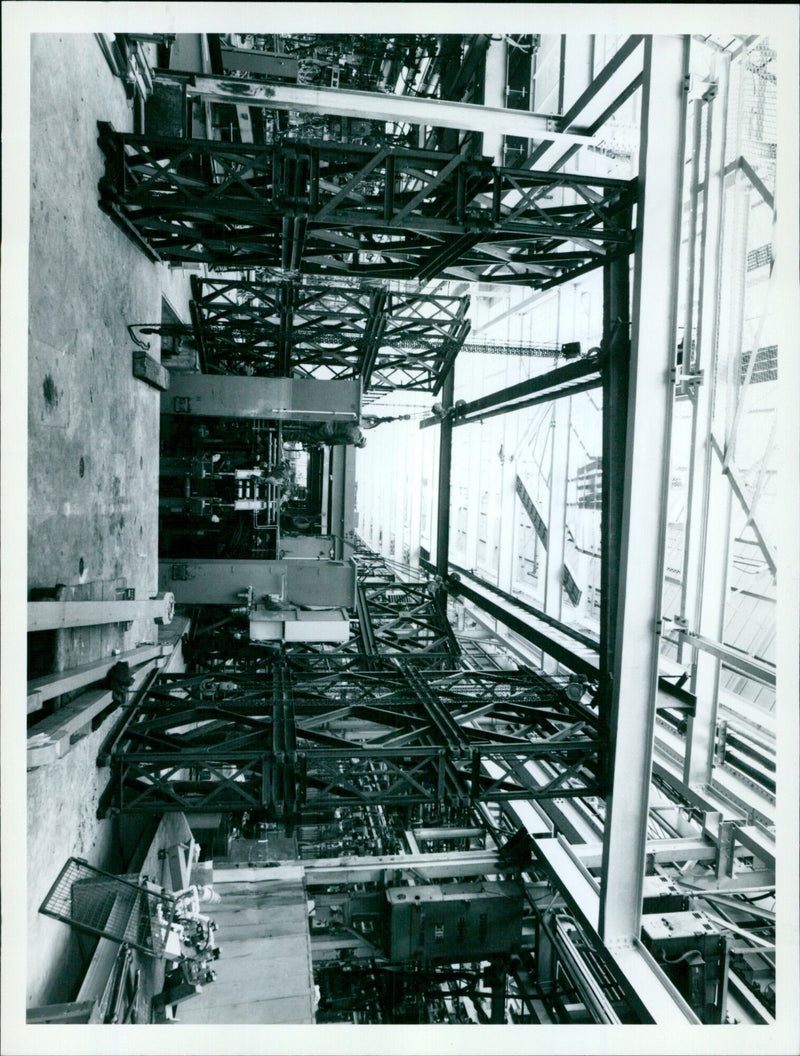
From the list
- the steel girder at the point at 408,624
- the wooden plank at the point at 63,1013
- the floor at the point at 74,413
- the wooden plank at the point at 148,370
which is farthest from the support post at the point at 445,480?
the wooden plank at the point at 63,1013

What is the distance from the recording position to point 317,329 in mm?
15727

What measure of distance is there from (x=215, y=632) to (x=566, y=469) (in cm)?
847

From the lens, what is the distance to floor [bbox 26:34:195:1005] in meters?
4.74

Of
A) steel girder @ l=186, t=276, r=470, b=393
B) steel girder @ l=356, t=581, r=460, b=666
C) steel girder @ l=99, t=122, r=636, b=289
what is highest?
steel girder @ l=186, t=276, r=470, b=393

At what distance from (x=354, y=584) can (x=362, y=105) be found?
7.48 meters

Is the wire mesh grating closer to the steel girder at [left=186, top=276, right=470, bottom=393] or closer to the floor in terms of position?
the floor

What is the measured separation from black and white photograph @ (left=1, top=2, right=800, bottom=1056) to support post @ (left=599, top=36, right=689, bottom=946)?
37 mm

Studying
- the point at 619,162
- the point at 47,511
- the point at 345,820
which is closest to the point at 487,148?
the point at 619,162

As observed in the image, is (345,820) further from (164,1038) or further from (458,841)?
(164,1038)

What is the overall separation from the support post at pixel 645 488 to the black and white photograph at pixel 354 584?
1.5 inches

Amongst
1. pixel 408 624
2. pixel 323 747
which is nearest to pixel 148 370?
pixel 323 747

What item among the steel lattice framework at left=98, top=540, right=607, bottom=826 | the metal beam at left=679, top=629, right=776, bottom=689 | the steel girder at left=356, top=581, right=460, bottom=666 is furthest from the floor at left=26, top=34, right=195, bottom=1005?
the steel girder at left=356, top=581, right=460, bottom=666

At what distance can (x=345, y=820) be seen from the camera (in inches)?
488

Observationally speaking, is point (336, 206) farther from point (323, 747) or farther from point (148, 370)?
point (323, 747)
